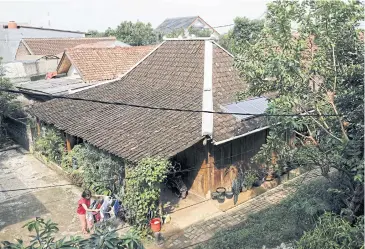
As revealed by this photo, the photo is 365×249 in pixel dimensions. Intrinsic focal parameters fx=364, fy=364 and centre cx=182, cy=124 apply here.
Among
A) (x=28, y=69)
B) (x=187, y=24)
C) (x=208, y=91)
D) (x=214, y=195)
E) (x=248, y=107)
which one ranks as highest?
(x=187, y=24)

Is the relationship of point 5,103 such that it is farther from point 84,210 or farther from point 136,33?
point 136,33

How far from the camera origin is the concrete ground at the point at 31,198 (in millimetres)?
11708

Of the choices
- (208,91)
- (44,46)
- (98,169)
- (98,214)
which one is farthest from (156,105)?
(44,46)

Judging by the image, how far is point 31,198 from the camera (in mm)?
13758

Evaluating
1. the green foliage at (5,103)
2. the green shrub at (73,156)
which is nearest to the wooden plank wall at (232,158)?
the green shrub at (73,156)

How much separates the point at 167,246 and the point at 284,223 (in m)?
3.65

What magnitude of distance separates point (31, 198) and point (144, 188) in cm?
548

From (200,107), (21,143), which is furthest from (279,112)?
(21,143)

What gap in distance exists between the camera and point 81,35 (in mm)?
45750

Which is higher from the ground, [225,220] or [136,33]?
[136,33]

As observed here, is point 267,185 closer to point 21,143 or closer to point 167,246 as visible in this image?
point 167,246

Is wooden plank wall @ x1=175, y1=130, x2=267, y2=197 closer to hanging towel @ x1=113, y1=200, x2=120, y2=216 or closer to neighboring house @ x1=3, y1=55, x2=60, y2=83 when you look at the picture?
hanging towel @ x1=113, y1=200, x2=120, y2=216

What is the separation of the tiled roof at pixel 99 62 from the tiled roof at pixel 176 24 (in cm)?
3139

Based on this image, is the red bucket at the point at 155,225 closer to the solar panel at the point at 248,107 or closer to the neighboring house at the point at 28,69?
the solar panel at the point at 248,107
